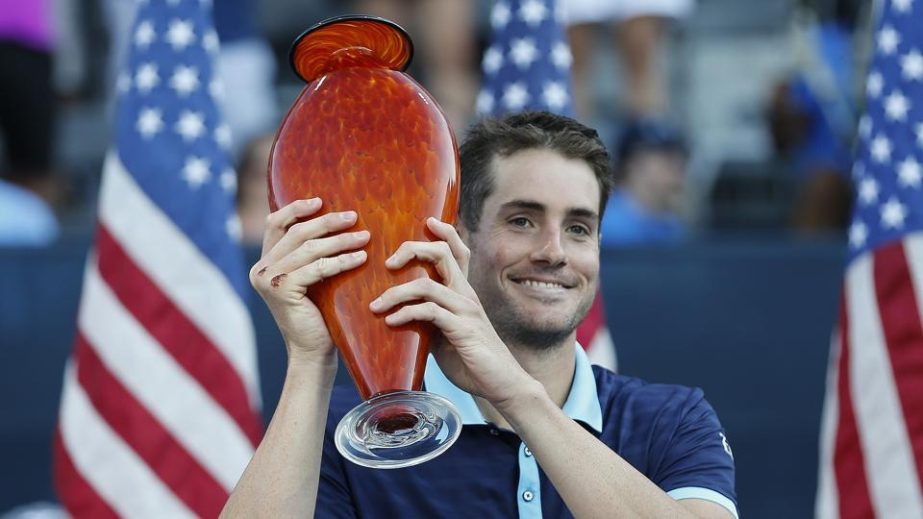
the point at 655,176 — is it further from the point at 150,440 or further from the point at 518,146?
the point at 518,146

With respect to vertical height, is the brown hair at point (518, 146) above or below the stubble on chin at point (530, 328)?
above

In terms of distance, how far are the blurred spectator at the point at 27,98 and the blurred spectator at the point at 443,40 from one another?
1355 mm

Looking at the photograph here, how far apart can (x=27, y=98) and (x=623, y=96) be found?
306 cm

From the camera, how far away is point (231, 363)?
162 inches

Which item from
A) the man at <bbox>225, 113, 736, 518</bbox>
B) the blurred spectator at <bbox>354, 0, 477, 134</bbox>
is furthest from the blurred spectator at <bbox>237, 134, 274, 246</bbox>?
the man at <bbox>225, 113, 736, 518</bbox>

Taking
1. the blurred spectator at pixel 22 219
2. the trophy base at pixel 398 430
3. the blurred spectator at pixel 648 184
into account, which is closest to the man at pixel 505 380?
the trophy base at pixel 398 430

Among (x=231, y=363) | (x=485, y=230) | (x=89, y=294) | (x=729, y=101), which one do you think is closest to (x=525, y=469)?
(x=485, y=230)

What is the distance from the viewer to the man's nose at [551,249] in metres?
2.56

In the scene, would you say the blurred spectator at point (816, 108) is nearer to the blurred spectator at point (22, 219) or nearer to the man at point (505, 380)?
the blurred spectator at point (22, 219)

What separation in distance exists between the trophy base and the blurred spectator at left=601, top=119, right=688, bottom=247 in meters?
3.82

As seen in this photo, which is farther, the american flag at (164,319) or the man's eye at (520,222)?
the american flag at (164,319)

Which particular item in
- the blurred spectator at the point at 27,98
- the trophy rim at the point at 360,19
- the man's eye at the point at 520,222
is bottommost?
the man's eye at the point at 520,222

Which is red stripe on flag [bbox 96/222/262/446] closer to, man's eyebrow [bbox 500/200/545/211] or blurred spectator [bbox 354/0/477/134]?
man's eyebrow [bbox 500/200/545/211]

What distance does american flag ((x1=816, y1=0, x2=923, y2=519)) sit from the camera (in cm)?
402
